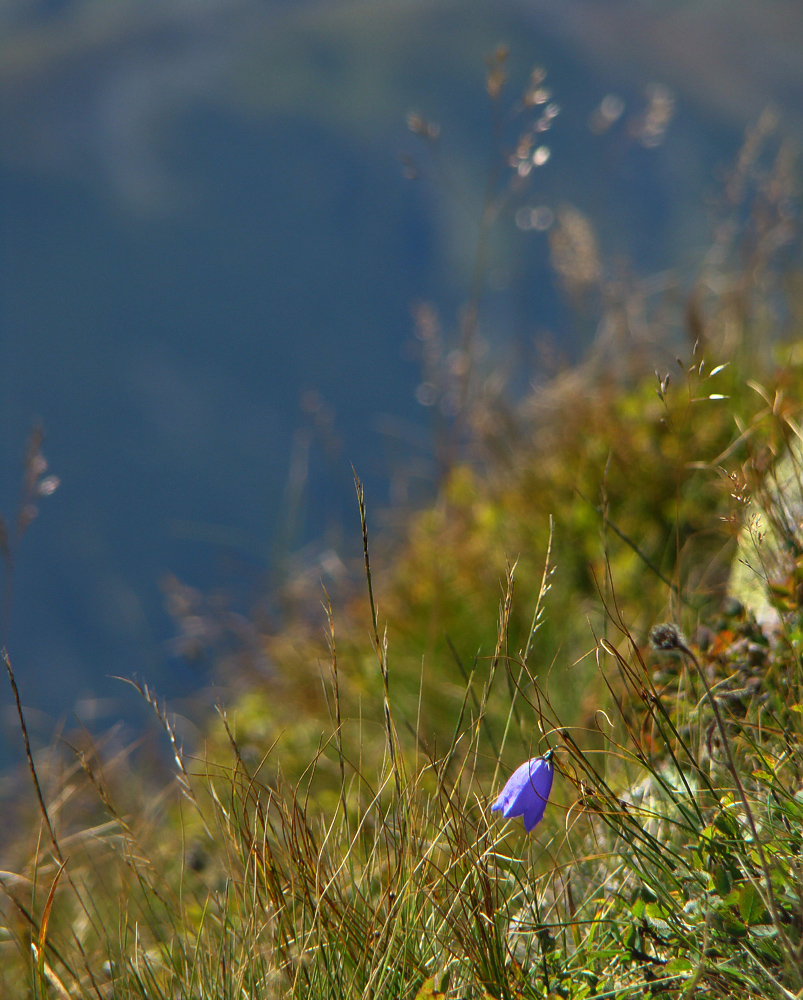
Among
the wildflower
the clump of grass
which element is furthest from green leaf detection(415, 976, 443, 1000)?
the wildflower

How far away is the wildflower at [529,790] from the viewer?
3.46 feet

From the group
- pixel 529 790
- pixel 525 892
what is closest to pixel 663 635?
pixel 529 790

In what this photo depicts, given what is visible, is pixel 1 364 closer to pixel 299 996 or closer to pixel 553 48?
pixel 553 48

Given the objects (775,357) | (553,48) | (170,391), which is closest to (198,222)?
(170,391)

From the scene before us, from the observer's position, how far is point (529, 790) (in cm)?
106

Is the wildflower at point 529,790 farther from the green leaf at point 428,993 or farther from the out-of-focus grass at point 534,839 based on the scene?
the green leaf at point 428,993

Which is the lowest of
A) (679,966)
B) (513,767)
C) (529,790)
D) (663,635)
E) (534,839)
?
(513,767)

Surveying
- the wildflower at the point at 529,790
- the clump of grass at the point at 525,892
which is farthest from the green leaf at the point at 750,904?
the wildflower at the point at 529,790

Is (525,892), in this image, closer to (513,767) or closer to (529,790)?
(529,790)

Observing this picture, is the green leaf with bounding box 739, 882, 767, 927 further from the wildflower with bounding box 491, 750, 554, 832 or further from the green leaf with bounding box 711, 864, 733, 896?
the wildflower with bounding box 491, 750, 554, 832

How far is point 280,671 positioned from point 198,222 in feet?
14.6

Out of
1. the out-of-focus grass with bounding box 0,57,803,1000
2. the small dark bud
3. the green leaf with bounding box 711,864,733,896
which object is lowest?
the out-of-focus grass with bounding box 0,57,803,1000

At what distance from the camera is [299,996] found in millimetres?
1116

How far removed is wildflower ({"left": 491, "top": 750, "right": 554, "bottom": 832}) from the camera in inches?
41.6
